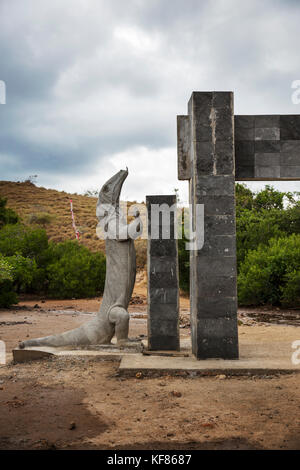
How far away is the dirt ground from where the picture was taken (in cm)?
377

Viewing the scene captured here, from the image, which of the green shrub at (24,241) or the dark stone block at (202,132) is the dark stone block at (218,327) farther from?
the green shrub at (24,241)

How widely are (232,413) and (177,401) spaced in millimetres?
658

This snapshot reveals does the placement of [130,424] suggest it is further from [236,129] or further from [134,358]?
[236,129]

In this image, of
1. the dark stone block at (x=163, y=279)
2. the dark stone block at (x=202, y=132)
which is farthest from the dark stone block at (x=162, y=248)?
the dark stone block at (x=202, y=132)

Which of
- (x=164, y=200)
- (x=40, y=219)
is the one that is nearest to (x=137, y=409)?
(x=164, y=200)

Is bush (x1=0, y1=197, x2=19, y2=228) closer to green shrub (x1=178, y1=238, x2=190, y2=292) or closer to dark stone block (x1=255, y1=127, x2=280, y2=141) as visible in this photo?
green shrub (x1=178, y1=238, x2=190, y2=292)

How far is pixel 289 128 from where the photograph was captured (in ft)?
22.4

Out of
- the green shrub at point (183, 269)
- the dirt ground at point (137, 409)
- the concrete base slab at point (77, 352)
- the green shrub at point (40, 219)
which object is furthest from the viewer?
the green shrub at point (40, 219)

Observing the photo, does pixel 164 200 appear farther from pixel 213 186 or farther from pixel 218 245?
pixel 218 245

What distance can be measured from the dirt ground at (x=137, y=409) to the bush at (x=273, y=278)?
9.40 metres

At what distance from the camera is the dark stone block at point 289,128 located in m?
6.82

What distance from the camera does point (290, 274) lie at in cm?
1444

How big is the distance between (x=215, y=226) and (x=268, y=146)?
153 cm
